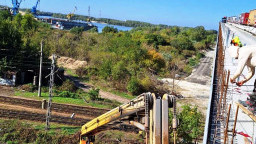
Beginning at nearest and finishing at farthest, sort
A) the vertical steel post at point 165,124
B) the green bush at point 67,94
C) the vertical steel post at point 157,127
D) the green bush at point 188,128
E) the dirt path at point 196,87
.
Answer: the vertical steel post at point 165,124
the vertical steel post at point 157,127
the green bush at point 188,128
the green bush at point 67,94
the dirt path at point 196,87

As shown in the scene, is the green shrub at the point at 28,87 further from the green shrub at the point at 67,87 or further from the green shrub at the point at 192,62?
the green shrub at the point at 192,62

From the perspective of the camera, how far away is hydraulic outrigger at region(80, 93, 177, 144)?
4.60m

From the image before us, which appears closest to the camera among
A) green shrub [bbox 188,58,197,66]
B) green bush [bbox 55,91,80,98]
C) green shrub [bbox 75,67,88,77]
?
green bush [bbox 55,91,80,98]

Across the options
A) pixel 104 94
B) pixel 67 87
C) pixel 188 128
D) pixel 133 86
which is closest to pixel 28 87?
pixel 67 87

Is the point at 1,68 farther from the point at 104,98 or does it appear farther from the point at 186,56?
the point at 186,56

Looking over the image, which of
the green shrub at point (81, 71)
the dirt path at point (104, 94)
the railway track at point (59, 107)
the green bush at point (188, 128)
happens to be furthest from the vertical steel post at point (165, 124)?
the green shrub at point (81, 71)

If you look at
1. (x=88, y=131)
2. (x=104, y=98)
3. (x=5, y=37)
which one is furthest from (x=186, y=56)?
(x=88, y=131)

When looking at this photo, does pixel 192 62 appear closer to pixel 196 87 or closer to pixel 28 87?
pixel 196 87

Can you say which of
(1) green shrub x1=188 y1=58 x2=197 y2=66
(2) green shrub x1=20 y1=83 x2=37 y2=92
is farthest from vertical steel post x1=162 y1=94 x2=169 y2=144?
(1) green shrub x1=188 y1=58 x2=197 y2=66

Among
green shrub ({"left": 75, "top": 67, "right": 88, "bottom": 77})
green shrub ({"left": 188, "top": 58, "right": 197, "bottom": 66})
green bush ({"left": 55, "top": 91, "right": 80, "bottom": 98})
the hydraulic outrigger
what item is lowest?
green bush ({"left": 55, "top": 91, "right": 80, "bottom": 98})

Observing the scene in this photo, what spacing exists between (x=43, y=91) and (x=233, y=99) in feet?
54.4

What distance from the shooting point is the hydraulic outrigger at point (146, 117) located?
4.60m

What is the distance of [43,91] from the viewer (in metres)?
20.2

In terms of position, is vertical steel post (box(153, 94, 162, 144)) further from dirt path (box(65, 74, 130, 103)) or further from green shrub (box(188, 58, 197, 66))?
green shrub (box(188, 58, 197, 66))
